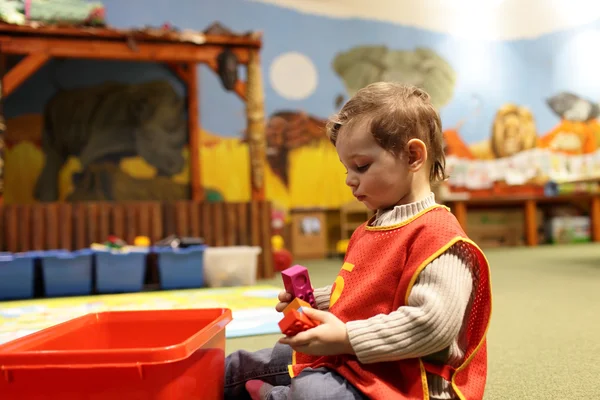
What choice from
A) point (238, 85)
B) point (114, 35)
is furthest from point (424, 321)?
point (114, 35)

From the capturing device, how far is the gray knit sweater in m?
0.63

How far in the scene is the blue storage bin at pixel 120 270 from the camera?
8.88 feet

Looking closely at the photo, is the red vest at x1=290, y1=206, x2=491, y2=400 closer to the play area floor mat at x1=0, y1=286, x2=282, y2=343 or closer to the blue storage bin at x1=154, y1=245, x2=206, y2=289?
the play area floor mat at x1=0, y1=286, x2=282, y2=343

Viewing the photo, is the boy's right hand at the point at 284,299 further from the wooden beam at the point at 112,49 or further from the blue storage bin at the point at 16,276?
the wooden beam at the point at 112,49

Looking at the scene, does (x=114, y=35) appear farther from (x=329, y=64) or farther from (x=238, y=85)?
(x=329, y=64)

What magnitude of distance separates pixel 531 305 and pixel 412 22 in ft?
12.1

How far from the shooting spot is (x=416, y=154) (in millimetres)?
732

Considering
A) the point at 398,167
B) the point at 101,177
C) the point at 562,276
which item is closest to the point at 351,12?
the point at 101,177

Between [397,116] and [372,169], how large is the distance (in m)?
0.08

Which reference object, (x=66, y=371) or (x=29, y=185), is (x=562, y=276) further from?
(x=29, y=185)

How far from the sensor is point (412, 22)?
194 inches

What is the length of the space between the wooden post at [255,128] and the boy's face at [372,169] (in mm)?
2470

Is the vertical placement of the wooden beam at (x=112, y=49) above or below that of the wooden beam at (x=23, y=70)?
above

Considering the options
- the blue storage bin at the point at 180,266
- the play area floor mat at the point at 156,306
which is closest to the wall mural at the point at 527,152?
the blue storage bin at the point at 180,266
